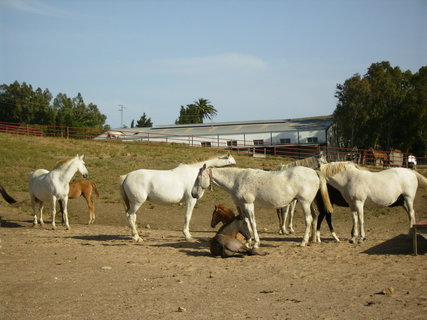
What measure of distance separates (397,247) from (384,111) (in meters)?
36.7

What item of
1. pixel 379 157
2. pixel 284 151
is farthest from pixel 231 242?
pixel 284 151

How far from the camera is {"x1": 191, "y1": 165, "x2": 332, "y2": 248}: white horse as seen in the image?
11203 mm

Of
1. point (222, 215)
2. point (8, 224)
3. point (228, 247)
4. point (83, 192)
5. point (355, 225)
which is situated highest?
point (83, 192)

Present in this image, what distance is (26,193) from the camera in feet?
67.6

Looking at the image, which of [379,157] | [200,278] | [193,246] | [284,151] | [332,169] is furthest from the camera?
[284,151]

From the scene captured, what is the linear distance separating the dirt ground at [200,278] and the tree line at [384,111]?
32.5 metres

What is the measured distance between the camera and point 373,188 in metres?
11.7

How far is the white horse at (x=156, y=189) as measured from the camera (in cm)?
1244

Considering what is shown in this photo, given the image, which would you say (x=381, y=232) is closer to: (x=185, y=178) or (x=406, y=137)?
(x=185, y=178)

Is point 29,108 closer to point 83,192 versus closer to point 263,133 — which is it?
point 263,133

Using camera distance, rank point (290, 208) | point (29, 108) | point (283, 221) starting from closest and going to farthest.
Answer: point (283, 221)
point (290, 208)
point (29, 108)

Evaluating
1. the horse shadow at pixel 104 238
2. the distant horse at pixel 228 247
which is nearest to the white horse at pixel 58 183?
the horse shadow at pixel 104 238

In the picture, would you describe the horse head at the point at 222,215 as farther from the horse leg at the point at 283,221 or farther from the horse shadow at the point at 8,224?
the horse shadow at the point at 8,224

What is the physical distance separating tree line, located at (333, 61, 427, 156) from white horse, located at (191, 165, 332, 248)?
1393 inches
